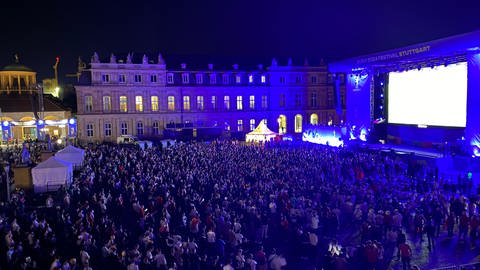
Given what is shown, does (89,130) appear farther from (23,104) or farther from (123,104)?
(23,104)

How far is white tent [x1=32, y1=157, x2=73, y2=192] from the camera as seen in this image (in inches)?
944

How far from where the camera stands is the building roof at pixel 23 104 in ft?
176

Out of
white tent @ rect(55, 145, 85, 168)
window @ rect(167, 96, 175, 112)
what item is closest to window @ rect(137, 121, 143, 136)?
window @ rect(167, 96, 175, 112)

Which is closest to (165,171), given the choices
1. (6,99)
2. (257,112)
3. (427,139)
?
(427,139)

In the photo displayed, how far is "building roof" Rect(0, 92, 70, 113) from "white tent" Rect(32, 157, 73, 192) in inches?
1338

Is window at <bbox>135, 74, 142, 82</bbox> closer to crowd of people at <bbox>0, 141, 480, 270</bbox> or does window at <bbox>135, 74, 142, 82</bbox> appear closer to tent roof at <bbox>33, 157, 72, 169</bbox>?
tent roof at <bbox>33, 157, 72, 169</bbox>

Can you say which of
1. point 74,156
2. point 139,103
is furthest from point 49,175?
point 139,103

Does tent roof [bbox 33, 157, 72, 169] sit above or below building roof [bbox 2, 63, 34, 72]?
below

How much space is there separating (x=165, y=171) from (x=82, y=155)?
408 inches

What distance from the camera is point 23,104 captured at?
5503 cm

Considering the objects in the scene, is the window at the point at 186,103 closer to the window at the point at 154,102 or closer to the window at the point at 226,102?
the window at the point at 154,102

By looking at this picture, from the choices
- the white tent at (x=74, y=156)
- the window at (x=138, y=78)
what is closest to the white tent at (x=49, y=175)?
the white tent at (x=74, y=156)

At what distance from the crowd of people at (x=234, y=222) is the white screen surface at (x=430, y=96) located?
995cm

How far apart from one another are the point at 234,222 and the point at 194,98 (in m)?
45.4
